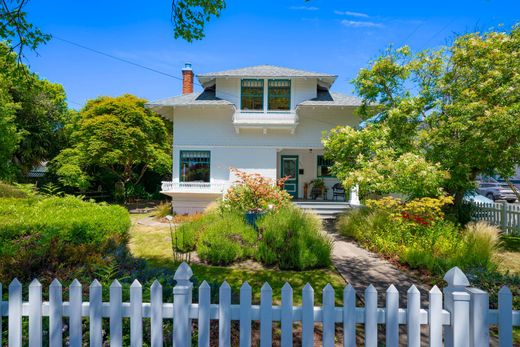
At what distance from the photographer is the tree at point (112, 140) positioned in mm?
18375

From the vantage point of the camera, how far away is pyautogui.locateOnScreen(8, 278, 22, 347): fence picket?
2.49 m

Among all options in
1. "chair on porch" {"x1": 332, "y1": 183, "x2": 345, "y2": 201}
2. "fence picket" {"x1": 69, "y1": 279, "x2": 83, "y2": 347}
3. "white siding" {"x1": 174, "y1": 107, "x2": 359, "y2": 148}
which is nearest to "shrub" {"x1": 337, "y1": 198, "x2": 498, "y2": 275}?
"fence picket" {"x1": 69, "y1": 279, "x2": 83, "y2": 347}

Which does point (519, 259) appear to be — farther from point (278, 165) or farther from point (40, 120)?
point (40, 120)

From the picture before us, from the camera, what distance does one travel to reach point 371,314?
2.43 m

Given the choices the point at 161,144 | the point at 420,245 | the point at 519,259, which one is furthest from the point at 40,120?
the point at 519,259

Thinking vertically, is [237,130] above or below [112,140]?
above

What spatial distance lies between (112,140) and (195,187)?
7004 millimetres

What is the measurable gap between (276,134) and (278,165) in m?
2.83

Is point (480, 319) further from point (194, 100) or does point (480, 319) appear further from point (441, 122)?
point (194, 100)

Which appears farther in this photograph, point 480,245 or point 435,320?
point 480,245

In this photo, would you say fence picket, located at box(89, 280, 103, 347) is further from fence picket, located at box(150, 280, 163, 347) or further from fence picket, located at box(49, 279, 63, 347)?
fence picket, located at box(150, 280, 163, 347)

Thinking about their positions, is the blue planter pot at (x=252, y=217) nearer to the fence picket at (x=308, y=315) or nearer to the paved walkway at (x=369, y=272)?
the paved walkway at (x=369, y=272)

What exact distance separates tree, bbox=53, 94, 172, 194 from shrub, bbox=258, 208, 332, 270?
14009 mm

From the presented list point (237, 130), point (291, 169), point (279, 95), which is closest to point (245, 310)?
point (237, 130)
